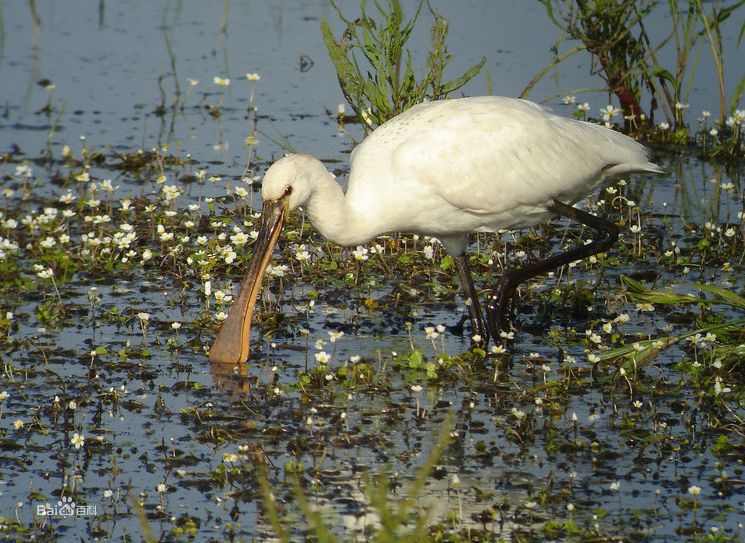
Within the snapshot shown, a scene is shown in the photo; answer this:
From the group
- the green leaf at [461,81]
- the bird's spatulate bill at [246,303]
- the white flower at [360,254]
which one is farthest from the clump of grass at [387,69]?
the bird's spatulate bill at [246,303]

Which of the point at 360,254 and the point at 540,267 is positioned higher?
the point at 360,254

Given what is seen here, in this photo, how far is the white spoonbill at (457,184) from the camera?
287 inches

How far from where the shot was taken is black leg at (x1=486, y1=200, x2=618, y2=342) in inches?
307

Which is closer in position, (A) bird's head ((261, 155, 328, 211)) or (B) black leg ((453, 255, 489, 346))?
(A) bird's head ((261, 155, 328, 211))

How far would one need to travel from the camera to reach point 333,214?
7.29m

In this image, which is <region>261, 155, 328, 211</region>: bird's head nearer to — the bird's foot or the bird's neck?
the bird's neck

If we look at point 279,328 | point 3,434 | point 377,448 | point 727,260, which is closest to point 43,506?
point 3,434

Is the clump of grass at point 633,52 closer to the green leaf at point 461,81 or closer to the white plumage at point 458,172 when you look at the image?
the green leaf at point 461,81

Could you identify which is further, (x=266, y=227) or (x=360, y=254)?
(x=360, y=254)

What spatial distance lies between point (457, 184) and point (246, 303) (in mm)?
1268

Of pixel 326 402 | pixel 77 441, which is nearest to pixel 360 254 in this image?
pixel 326 402

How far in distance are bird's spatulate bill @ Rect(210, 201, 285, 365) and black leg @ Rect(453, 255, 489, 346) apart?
120 cm

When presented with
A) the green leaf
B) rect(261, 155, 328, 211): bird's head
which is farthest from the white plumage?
the green leaf

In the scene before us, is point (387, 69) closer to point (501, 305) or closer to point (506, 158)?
point (506, 158)
